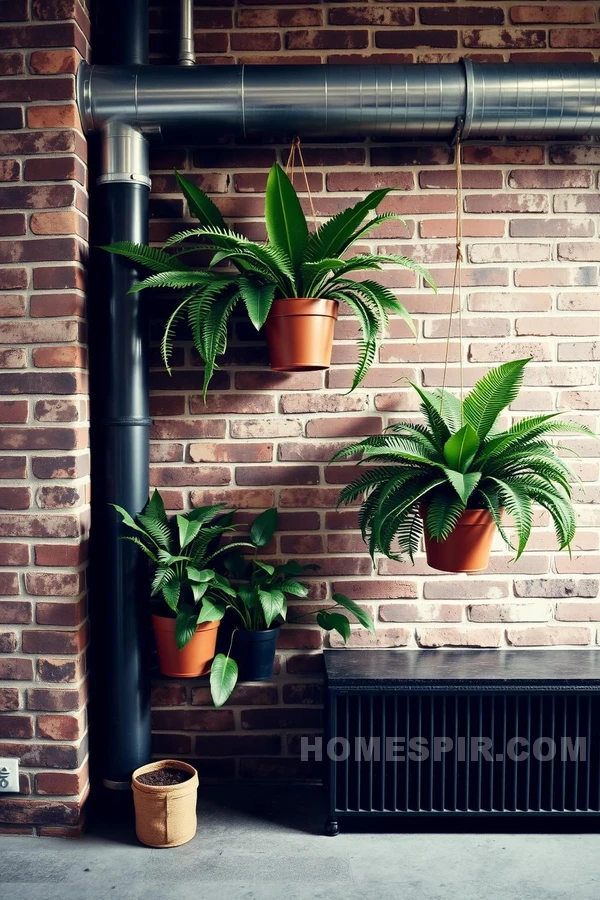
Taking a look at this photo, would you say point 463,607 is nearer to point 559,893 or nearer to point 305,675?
point 305,675

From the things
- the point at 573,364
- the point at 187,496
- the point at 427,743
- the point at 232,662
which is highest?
the point at 573,364

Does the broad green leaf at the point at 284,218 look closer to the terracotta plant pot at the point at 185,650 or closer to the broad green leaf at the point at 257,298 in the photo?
the broad green leaf at the point at 257,298

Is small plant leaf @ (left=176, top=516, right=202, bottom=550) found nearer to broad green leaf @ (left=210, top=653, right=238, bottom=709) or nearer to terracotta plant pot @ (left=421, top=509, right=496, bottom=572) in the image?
broad green leaf @ (left=210, top=653, right=238, bottom=709)

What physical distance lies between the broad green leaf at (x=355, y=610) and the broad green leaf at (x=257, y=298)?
0.80m

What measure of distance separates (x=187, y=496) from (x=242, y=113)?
43.5 inches

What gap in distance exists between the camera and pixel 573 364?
6.81 feet

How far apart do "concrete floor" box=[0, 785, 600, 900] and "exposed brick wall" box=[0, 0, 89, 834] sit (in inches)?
6.1

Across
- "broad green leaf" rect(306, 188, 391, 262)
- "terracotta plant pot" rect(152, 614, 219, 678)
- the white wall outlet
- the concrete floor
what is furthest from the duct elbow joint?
the concrete floor

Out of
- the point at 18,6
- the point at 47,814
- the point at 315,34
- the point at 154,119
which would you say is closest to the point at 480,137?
the point at 315,34

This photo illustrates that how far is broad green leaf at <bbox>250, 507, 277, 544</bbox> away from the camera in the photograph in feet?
6.38

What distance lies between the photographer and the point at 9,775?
1.85 m

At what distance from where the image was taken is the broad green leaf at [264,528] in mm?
1943

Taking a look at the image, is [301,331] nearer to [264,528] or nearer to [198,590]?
[264,528]

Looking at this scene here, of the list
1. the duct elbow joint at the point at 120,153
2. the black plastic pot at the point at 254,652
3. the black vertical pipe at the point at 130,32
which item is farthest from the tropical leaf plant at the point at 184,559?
the black vertical pipe at the point at 130,32
